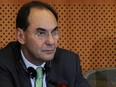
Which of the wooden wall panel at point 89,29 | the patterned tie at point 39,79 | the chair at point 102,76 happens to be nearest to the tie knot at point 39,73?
the patterned tie at point 39,79

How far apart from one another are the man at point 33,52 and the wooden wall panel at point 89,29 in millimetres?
822

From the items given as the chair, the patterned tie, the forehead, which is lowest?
the chair

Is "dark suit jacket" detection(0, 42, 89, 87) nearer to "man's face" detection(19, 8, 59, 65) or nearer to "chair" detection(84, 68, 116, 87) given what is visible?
"man's face" detection(19, 8, 59, 65)

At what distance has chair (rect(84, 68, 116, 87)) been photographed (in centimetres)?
196

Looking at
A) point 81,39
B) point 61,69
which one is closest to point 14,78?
point 61,69

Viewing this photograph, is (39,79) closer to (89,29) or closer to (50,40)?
(50,40)

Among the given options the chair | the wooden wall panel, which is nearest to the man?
the chair

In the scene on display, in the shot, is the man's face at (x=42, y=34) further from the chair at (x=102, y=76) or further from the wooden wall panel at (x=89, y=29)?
the wooden wall panel at (x=89, y=29)

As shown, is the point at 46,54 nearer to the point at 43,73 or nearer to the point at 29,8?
the point at 43,73

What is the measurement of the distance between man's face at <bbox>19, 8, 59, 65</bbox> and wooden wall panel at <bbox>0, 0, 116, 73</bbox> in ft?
3.01

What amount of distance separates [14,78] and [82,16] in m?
1.12

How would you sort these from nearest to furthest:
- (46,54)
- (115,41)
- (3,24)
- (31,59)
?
(46,54) < (31,59) < (3,24) < (115,41)

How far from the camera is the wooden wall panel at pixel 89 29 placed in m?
2.32

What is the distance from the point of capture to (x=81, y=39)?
235cm
